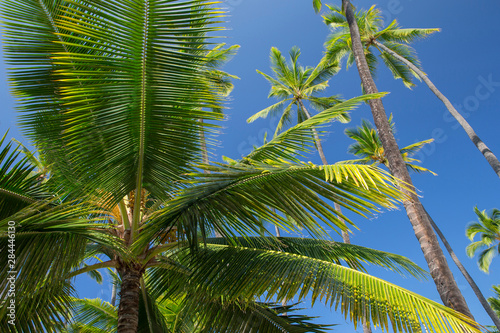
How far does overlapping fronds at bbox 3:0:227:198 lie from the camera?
3.07 meters

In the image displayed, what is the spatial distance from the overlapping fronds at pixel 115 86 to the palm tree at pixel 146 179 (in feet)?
0.04

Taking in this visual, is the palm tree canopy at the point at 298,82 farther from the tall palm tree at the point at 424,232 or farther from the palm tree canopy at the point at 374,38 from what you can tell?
the tall palm tree at the point at 424,232

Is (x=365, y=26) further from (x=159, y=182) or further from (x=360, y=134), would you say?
(x=159, y=182)

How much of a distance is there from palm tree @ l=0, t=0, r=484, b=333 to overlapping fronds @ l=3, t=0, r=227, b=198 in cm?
1

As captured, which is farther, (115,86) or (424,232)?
(424,232)

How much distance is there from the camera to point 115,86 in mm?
3209

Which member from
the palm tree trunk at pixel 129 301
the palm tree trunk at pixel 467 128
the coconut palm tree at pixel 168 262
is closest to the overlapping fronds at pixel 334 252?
the coconut palm tree at pixel 168 262

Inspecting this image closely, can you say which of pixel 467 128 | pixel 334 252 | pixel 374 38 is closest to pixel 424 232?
pixel 334 252

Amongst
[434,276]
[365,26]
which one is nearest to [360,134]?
[365,26]

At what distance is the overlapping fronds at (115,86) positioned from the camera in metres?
3.07

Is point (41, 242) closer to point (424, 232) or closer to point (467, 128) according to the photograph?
point (424, 232)

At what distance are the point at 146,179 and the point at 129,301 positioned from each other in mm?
1276

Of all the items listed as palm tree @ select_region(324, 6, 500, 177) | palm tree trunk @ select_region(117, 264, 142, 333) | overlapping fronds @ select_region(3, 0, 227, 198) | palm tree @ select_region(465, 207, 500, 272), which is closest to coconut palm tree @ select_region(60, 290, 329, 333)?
palm tree trunk @ select_region(117, 264, 142, 333)

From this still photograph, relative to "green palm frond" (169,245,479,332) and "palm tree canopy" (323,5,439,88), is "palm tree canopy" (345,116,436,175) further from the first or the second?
"green palm frond" (169,245,479,332)
